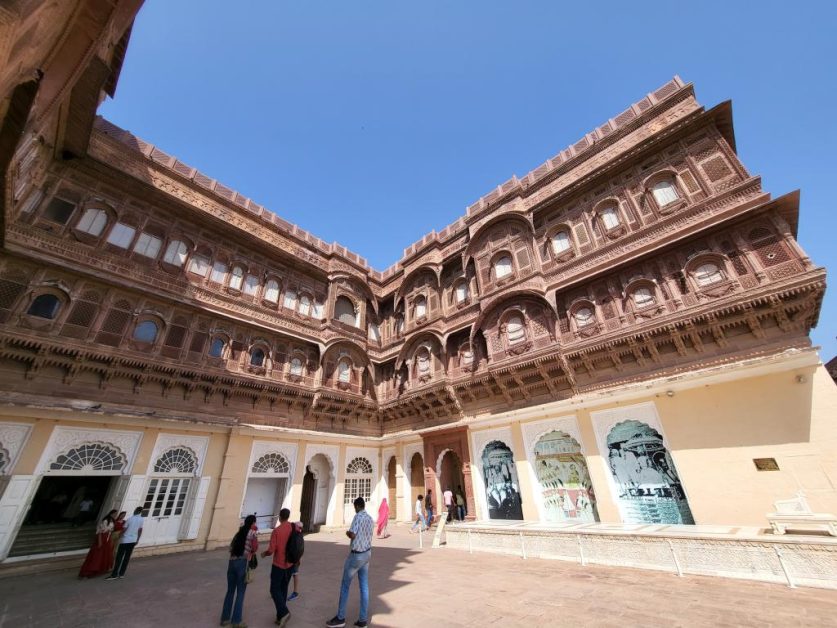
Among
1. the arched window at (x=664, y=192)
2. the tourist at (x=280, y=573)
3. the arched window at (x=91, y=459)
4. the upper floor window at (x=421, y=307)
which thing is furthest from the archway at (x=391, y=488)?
the arched window at (x=664, y=192)

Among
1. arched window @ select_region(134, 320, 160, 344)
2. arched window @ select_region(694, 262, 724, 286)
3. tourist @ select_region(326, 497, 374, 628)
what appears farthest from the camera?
arched window @ select_region(134, 320, 160, 344)

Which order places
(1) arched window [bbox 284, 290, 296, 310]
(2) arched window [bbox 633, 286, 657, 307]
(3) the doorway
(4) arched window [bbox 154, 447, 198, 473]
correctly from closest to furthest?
(3) the doorway < (2) arched window [bbox 633, 286, 657, 307] < (4) arched window [bbox 154, 447, 198, 473] < (1) arched window [bbox 284, 290, 296, 310]

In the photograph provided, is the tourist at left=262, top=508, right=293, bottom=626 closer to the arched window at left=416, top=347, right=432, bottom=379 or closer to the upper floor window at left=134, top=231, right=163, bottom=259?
the arched window at left=416, top=347, right=432, bottom=379

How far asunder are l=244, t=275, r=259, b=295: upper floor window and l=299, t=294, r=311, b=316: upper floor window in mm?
2129

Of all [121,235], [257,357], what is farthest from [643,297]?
[121,235]

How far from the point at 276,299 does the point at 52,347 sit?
744 cm

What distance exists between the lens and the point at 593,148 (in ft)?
45.2

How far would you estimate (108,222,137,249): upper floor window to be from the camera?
12.1 m

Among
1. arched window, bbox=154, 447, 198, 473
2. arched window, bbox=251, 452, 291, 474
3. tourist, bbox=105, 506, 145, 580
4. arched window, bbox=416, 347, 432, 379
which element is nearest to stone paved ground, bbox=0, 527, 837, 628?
tourist, bbox=105, 506, 145, 580

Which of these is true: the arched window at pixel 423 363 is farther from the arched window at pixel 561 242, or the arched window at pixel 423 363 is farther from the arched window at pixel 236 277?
the arched window at pixel 236 277

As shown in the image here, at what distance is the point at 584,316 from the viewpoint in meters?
12.2

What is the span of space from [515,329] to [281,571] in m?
10.9

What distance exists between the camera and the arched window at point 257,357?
14385 millimetres

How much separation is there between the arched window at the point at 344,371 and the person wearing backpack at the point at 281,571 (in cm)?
1201
